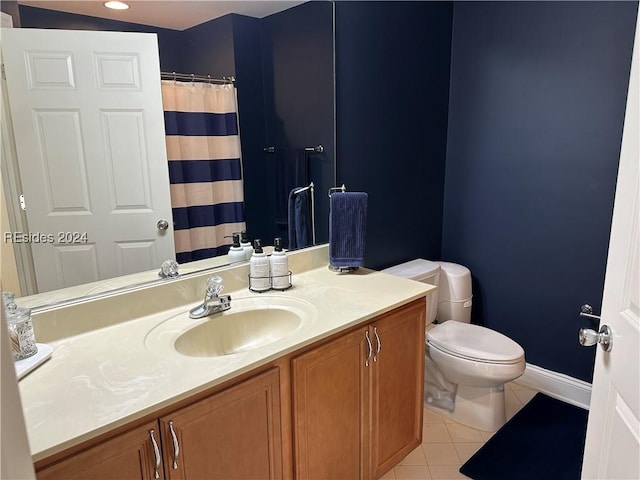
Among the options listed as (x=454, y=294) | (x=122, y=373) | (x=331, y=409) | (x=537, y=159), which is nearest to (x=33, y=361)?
(x=122, y=373)

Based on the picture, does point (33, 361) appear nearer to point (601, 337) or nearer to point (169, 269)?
point (169, 269)

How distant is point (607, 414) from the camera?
1172 mm

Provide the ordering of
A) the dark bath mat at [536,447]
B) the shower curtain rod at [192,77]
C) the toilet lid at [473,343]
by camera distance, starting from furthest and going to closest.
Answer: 1. the toilet lid at [473,343]
2. the dark bath mat at [536,447]
3. the shower curtain rod at [192,77]

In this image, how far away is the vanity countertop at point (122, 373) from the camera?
971 millimetres

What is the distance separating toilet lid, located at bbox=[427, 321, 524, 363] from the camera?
2077 mm

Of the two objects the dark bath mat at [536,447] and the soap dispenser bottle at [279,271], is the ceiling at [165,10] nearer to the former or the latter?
the soap dispenser bottle at [279,271]

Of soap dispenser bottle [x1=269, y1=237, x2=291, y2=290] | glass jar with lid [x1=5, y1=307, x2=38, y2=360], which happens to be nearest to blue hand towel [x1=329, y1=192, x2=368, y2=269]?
soap dispenser bottle [x1=269, y1=237, x2=291, y2=290]

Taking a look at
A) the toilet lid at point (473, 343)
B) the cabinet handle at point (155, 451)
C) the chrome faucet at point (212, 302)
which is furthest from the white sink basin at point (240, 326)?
the toilet lid at point (473, 343)

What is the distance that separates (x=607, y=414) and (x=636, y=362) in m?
0.25

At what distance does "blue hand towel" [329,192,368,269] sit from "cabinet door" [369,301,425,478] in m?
0.37

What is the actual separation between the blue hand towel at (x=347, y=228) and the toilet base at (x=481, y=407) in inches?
36.7

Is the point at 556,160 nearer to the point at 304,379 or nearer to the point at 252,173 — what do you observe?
the point at 252,173

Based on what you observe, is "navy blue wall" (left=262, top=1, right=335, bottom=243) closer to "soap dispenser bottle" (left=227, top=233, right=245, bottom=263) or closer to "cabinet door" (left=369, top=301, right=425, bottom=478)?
"soap dispenser bottle" (left=227, top=233, right=245, bottom=263)

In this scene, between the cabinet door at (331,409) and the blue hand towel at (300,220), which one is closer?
the cabinet door at (331,409)
